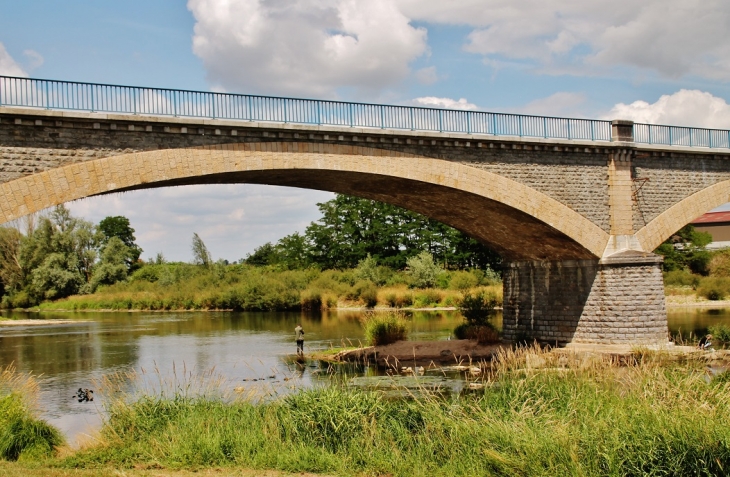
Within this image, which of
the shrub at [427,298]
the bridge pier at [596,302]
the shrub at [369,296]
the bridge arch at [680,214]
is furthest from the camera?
the shrub at [369,296]

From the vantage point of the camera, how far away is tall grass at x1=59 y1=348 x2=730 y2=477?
27.6 ft

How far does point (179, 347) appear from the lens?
2812 cm

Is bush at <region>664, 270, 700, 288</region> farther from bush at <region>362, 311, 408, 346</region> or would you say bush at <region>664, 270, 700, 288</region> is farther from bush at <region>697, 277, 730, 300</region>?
bush at <region>362, 311, 408, 346</region>

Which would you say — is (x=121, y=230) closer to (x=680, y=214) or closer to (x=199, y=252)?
(x=199, y=252)

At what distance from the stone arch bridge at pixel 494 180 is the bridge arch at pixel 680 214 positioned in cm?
4

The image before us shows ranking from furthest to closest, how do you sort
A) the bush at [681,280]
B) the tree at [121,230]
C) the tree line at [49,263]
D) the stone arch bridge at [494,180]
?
the tree at [121,230], the tree line at [49,263], the bush at [681,280], the stone arch bridge at [494,180]

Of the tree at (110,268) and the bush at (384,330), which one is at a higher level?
the tree at (110,268)

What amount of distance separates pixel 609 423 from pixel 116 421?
6.68 meters

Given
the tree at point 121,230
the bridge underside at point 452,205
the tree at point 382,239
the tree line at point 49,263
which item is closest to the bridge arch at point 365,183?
the bridge underside at point 452,205

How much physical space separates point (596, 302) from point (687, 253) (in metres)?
33.8

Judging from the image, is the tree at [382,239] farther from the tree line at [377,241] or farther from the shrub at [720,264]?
the shrub at [720,264]

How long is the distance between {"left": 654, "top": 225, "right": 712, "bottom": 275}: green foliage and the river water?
13077 mm

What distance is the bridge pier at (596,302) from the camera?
71.5 feet

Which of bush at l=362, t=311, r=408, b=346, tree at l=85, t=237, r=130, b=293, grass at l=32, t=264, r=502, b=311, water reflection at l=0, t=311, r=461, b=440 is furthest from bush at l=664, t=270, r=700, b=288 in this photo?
tree at l=85, t=237, r=130, b=293
